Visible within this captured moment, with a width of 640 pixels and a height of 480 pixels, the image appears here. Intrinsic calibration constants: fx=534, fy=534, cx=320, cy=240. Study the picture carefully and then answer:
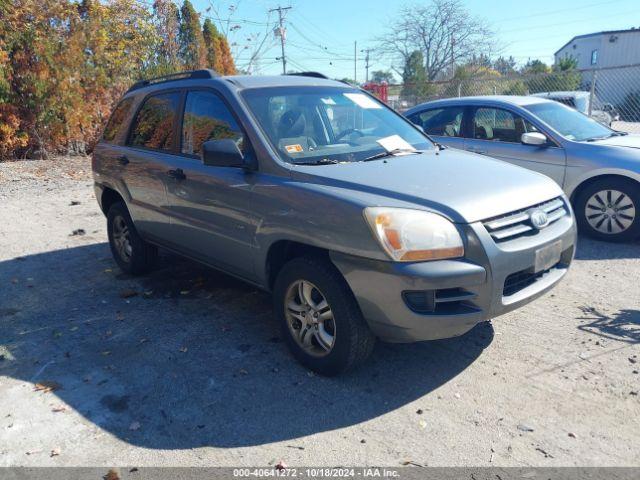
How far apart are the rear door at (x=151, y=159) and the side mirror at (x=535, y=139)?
417cm

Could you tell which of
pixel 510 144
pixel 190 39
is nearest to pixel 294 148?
pixel 510 144

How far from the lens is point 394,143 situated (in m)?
4.14

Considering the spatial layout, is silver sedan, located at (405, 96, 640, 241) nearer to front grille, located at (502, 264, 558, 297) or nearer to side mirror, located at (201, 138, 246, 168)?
front grille, located at (502, 264, 558, 297)

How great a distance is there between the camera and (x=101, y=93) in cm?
1434

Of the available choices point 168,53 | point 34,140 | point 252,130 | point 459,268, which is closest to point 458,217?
point 459,268

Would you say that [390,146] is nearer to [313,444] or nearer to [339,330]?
[339,330]

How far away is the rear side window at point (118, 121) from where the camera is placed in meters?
5.40

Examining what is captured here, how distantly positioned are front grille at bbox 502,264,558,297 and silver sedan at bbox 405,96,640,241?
11.1 feet

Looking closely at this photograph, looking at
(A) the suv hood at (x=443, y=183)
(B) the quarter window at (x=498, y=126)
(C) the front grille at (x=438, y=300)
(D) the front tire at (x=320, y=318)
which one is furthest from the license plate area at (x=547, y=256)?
(B) the quarter window at (x=498, y=126)

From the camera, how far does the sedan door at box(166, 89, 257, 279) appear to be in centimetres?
383

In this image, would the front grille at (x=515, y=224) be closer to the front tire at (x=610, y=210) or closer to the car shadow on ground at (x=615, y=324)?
the car shadow on ground at (x=615, y=324)

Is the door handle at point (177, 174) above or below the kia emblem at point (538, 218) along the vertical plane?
above

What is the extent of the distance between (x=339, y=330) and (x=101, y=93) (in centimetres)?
1342

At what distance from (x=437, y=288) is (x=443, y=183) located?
78 centimetres
